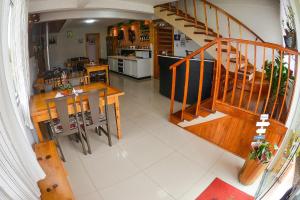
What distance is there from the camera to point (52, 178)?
1.71 meters

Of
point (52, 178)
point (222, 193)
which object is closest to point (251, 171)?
point (222, 193)

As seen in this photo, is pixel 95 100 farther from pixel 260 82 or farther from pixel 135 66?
pixel 135 66

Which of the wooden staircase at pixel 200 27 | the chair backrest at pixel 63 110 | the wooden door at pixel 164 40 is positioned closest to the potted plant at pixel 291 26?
the wooden staircase at pixel 200 27

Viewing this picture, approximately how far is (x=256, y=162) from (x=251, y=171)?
14 centimetres

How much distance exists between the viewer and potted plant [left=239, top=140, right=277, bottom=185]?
6.39 feet

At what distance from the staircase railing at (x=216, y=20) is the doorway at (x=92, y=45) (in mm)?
5814

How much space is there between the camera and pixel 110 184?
2119 millimetres

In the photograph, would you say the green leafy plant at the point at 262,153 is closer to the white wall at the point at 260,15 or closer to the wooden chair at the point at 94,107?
the wooden chair at the point at 94,107

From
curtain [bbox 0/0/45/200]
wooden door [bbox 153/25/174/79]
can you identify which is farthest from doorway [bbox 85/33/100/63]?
curtain [bbox 0/0/45/200]

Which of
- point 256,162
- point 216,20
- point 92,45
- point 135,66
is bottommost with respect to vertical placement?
point 256,162

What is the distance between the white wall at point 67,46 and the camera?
9.04 meters

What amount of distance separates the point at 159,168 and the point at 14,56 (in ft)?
7.56

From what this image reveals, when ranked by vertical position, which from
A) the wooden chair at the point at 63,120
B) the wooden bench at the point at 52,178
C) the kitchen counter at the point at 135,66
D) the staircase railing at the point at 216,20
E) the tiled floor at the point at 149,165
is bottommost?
the tiled floor at the point at 149,165

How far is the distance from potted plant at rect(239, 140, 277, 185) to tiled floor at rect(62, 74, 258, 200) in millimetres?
135
